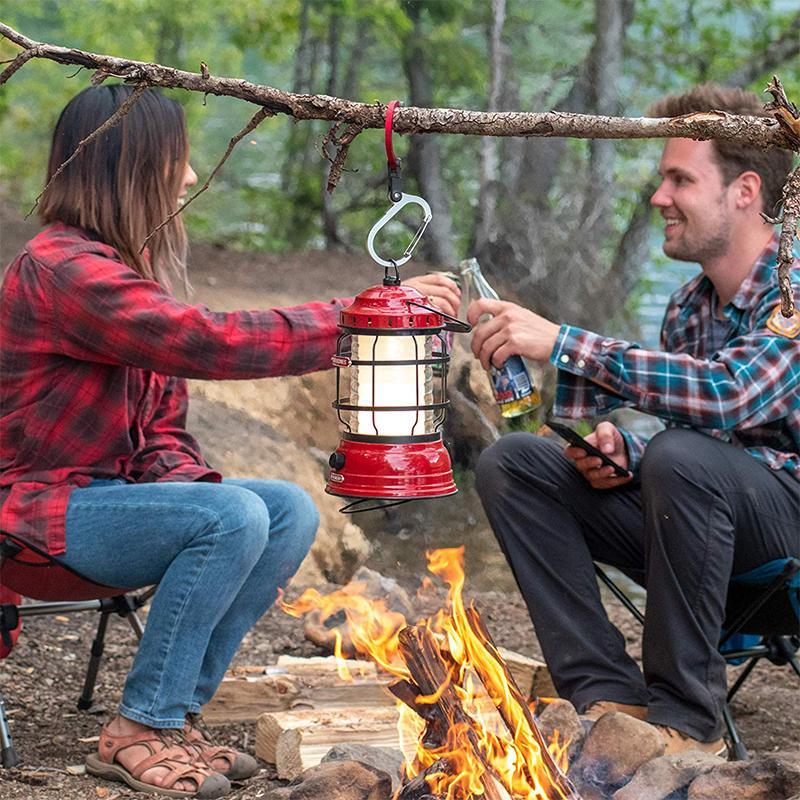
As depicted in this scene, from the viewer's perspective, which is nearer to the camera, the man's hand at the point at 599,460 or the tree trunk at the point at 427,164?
the man's hand at the point at 599,460

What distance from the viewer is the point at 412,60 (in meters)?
9.83

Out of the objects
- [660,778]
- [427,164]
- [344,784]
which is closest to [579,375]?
[660,778]

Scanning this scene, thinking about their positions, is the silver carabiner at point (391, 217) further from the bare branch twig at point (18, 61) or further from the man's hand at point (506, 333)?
the man's hand at point (506, 333)

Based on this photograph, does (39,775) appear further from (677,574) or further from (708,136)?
(708,136)

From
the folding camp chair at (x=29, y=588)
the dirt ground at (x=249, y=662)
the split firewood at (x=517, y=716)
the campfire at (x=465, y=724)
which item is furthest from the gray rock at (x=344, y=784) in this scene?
the folding camp chair at (x=29, y=588)

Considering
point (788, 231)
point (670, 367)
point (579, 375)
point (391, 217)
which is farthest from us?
point (579, 375)

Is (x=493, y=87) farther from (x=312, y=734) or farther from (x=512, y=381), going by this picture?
(x=312, y=734)

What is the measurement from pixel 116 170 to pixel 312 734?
1.46m

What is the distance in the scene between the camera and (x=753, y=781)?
2580mm

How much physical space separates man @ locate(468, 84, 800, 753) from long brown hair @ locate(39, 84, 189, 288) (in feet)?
2.89

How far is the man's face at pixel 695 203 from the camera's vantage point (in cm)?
365

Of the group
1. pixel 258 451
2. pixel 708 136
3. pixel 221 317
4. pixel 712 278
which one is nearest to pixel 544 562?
pixel 712 278

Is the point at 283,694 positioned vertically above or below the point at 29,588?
below

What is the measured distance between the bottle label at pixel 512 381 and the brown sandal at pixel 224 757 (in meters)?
1.11
